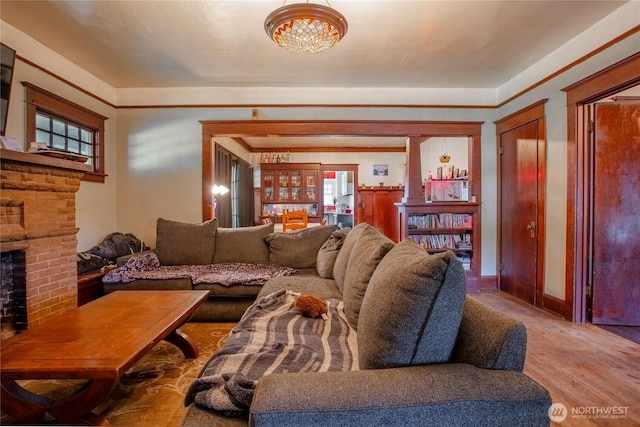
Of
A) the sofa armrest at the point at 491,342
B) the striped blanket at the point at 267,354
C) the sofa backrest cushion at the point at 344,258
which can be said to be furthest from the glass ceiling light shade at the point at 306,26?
the sofa armrest at the point at 491,342

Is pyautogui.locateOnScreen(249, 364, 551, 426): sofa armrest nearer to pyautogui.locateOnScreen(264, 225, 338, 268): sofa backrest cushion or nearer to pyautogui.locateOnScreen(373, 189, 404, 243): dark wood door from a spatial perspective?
pyautogui.locateOnScreen(264, 225, 338, 268): sofa backrest cushion

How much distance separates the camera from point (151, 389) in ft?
5.88

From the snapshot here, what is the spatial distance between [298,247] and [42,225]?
2.12 meters

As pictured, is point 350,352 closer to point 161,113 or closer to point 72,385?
point 72,385

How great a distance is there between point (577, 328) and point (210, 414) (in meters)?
3.18

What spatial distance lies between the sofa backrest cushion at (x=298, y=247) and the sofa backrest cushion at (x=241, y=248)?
102mm

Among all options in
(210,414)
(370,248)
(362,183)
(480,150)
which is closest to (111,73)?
(370,248)

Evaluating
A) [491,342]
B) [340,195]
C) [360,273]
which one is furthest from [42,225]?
[340,195]

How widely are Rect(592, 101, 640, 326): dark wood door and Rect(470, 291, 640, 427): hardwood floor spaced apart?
34 centimetres

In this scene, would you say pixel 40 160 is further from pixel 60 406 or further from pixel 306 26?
pixel 306 26

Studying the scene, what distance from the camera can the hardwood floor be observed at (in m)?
1.61

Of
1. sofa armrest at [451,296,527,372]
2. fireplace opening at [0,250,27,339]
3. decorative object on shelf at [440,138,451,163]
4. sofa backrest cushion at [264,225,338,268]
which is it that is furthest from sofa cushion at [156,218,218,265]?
decorative object on shelf at [440,138,451,163]

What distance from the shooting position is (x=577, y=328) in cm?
271

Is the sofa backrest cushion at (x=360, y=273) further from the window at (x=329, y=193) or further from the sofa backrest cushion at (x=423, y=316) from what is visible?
the window at (x=329, y=193)
